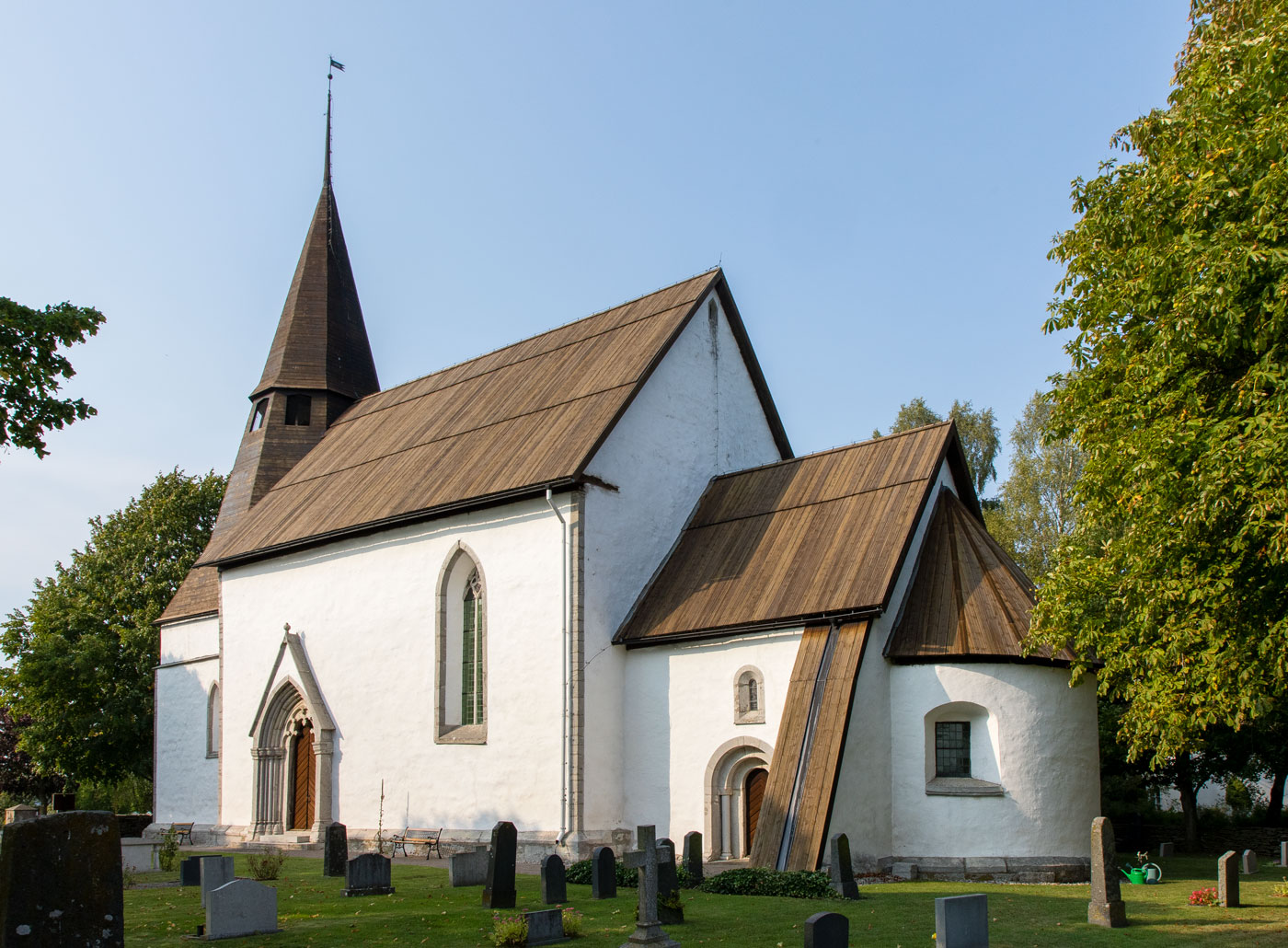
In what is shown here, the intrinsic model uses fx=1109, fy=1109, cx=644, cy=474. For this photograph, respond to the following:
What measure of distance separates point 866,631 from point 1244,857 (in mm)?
7020

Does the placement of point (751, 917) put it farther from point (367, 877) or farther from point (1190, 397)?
point (1190, 397)

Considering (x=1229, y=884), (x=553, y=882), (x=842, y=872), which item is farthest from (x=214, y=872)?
(x=1229, y=884)

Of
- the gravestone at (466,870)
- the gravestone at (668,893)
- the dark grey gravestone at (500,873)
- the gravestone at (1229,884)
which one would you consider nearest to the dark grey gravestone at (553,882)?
the dark grey gravestone at (500,873)

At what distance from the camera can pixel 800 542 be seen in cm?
2044

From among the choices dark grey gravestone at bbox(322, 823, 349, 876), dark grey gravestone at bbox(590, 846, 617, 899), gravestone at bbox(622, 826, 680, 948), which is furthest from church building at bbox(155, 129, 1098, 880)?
gravestone at bbox(622, 826, 680, 948)

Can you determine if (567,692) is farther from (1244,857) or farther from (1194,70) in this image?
(1194,70)

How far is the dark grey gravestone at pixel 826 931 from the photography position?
8.95 m

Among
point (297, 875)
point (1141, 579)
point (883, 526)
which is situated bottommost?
point (297, 875)

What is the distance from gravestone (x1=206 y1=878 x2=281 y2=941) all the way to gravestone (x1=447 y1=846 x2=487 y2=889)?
4.31 meters

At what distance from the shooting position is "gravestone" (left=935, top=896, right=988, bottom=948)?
912 cm

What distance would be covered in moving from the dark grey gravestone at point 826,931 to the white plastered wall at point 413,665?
11439mm

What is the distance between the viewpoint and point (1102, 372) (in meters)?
15.5

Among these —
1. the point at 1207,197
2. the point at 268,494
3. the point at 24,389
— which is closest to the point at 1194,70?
the point at 1207,197

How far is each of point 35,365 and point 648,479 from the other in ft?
37.9
